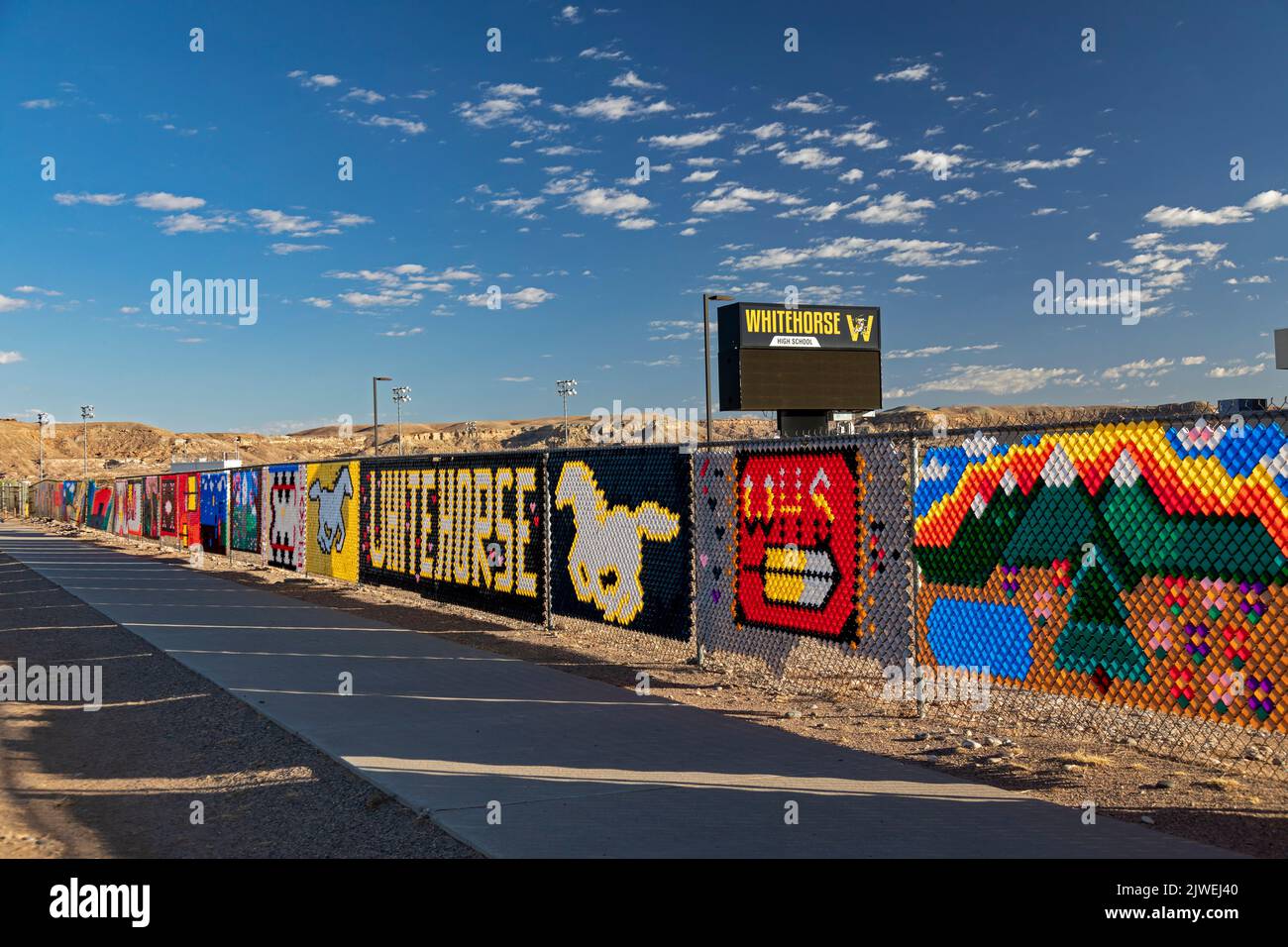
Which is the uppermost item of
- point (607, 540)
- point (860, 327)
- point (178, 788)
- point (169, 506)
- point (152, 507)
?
point (860, 327)

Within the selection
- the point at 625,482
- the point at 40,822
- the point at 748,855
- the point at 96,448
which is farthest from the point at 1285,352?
the point at 96,448

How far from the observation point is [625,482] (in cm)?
1152

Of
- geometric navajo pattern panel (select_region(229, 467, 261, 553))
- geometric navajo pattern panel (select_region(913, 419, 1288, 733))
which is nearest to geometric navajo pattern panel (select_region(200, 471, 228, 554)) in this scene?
geometric navajo pattern panel (select_region(229, 467, 261, 553))

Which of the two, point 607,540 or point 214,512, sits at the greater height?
point 607,540

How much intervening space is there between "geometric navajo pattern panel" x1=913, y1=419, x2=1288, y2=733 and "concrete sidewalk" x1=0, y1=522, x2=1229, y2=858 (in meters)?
1.18

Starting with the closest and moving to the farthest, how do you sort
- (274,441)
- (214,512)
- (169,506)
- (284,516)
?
(284,516) < (214,512) < (169,506) < (274,441)

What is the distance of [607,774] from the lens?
6492 mm

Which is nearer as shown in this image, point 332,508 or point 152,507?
point 332,508

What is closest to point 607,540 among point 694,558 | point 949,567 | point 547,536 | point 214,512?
point 547,536

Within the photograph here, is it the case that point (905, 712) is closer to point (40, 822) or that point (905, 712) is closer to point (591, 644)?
point (591, 644)

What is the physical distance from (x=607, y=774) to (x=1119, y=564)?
A: 3663mm
